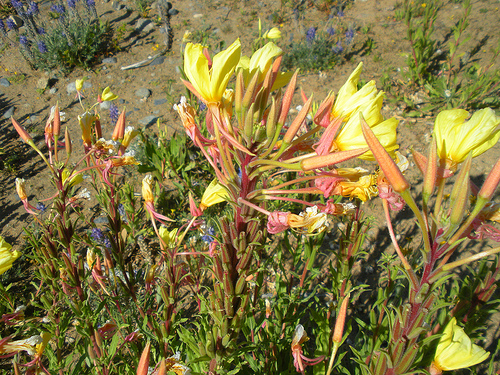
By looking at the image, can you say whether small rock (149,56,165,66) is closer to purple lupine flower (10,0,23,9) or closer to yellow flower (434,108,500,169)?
purple lupine flower (10,0,23,9)

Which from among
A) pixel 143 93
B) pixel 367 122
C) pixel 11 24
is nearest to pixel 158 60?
pixel 143 93

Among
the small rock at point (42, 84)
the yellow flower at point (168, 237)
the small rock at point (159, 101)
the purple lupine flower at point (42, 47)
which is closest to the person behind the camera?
the yellow flower at point (168, 237)

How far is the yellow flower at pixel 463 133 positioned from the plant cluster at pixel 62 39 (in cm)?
624

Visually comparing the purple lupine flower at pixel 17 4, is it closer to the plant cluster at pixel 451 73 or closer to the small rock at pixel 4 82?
the small rock at pixel 4 82

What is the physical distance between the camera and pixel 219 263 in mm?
1188

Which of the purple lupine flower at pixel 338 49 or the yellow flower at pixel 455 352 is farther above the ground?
the yellow flower at pixel 455 352

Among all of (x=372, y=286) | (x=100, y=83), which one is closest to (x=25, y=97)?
(x=100, y=83)

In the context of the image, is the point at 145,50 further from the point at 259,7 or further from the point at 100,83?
the point at 259,7

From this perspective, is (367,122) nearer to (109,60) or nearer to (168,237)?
(168,237)

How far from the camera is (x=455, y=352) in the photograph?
1095 mm

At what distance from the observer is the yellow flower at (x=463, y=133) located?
92 centimetres

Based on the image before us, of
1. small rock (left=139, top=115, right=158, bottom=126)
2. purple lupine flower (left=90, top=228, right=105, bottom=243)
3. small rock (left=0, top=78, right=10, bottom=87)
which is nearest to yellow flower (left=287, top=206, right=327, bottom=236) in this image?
purple lupine flower (left=90, top=228, right=105, bottom=243)

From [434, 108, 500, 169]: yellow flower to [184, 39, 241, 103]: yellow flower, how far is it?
703 mm

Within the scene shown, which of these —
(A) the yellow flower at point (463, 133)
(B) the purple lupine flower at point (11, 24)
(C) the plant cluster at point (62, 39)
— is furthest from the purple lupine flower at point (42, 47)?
(A) the yellow flower at point (463, 133)
